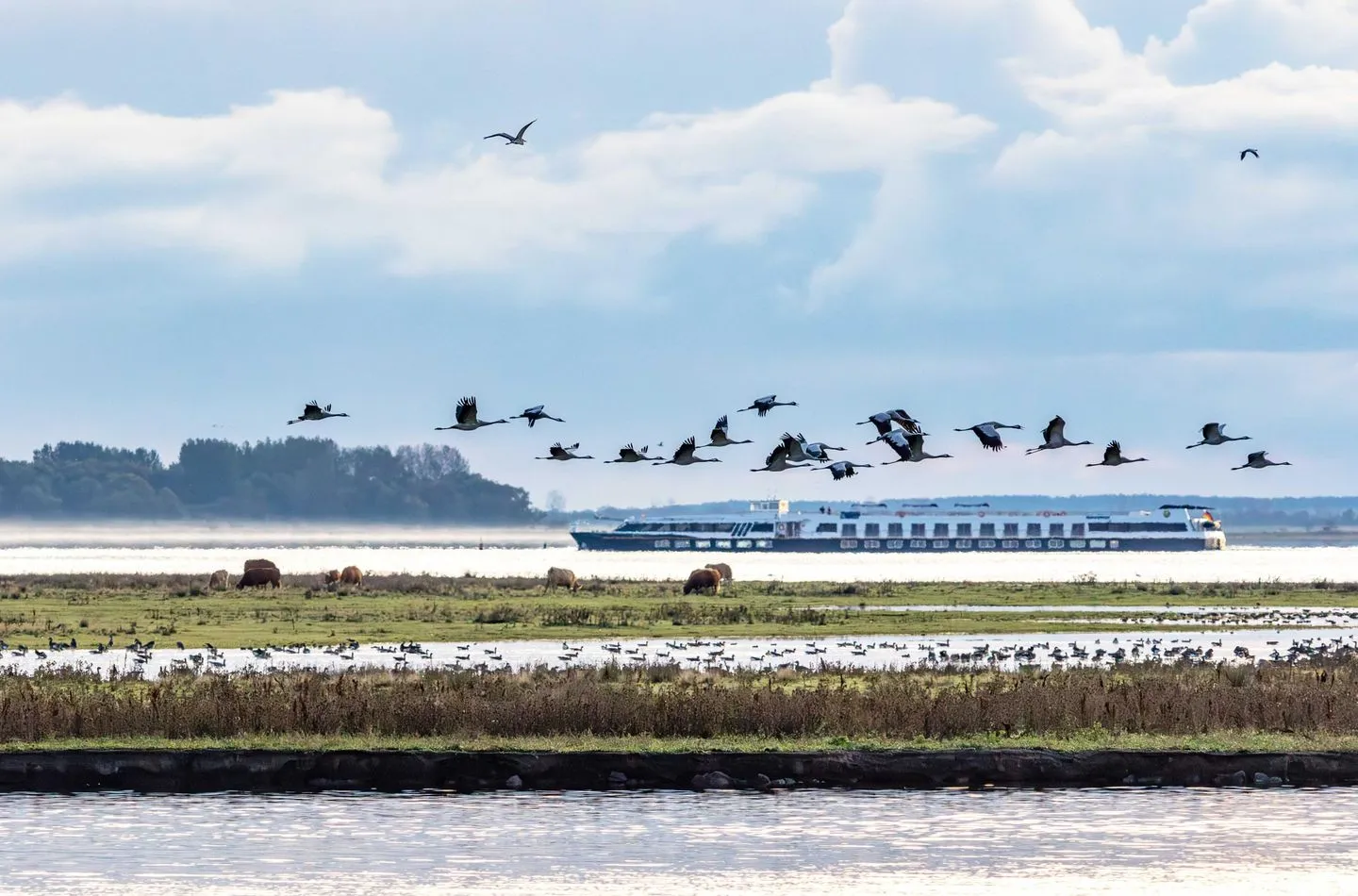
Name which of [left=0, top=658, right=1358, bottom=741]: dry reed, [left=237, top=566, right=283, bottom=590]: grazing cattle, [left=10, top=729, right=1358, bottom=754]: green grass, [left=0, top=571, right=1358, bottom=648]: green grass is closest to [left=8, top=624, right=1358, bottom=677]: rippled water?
[left=0, top=571, right=1358, bottom=648]: green grass

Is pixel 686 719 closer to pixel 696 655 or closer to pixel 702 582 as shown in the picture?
pixel 696 655

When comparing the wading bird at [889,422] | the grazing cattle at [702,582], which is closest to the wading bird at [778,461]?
the wading bird at [889,422]

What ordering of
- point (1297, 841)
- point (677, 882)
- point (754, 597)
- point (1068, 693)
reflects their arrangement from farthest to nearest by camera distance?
1. point (754, 597)
2. point (1068, 693)
3. point (1297, 841)
4. point (677, 882)

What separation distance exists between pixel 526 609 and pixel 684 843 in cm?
5612

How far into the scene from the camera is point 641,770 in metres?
27.1

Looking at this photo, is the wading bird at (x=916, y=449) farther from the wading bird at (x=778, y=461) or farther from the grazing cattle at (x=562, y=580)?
the grazing cattle at (x=562, y=580)

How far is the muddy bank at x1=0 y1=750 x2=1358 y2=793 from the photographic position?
2688 centimetres

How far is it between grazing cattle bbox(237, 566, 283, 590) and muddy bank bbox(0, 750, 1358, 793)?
7059 cm

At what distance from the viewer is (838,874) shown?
21984 millimetres

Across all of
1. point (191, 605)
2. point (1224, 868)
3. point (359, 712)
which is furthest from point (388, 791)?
point (191, 605)

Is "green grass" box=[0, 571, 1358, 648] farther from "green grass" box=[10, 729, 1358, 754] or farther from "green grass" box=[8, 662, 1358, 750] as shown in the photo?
"green grass" box=[10, 729, 1358, 754]

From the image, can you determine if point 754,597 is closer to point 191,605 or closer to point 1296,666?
point 191,605

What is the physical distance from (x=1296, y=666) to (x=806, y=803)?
20.1 metres

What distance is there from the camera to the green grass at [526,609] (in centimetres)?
6431
